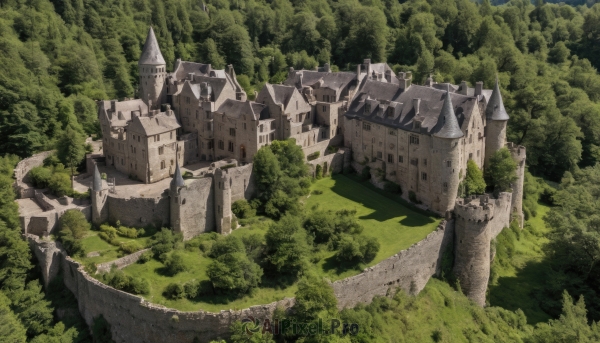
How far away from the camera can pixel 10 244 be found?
52875 millimetres

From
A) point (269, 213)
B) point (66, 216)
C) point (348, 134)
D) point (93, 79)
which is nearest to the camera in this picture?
point (66, 216)

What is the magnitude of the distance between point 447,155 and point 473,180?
15.5ft

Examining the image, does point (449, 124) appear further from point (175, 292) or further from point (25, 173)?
point (25, 173)

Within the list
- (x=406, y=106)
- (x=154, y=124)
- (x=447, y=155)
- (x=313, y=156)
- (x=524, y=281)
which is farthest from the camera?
(x=313, y=156)

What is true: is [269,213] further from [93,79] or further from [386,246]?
[93,79]

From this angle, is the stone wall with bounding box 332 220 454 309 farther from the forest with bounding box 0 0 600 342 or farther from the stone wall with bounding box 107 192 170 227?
the stone wall with bounding box 107 192 170 227

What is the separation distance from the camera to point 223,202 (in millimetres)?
57531

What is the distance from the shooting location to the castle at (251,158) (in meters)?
52.6

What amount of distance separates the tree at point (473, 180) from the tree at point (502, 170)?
98.2 inches

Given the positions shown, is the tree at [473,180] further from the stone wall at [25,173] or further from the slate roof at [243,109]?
the stone wall at [25,173]

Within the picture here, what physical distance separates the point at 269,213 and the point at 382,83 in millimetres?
20328

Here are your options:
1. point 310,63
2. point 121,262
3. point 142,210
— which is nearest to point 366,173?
point 142,210

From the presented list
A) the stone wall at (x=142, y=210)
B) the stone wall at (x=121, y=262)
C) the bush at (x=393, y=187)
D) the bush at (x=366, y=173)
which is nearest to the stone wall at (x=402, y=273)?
the bush at (x=393, y=187)

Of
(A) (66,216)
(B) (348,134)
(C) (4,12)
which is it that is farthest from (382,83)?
(C) (4,12)
